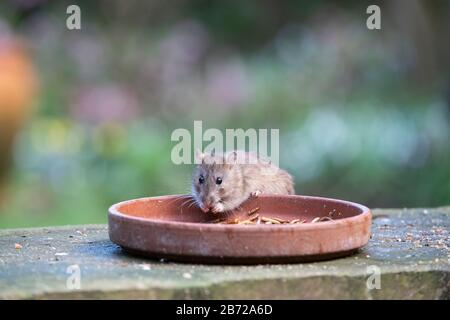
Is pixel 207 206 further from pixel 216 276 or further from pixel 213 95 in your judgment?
pixel 213 95

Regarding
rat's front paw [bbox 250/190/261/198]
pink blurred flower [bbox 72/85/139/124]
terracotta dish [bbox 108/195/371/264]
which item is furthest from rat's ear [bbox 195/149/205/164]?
pink blurred flower [bbox 72/85/139/124]

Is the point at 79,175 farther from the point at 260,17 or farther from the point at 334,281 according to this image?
the point at 334,281

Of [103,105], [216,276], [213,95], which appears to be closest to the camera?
[216,276]

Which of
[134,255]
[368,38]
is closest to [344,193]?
[368,38]

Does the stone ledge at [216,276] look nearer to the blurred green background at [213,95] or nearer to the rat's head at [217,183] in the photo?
the rat's head at [217,183]

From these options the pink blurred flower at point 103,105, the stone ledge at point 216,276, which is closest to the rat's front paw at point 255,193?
the stone ledge at point 216,276

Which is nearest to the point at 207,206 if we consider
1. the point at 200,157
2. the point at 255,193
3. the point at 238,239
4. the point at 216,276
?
the point at 255,193
